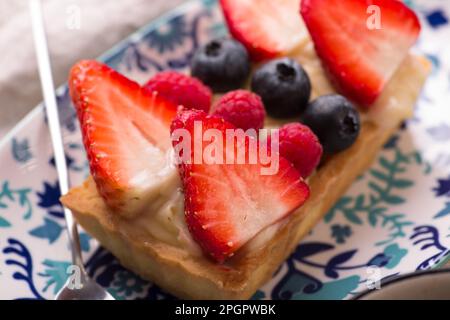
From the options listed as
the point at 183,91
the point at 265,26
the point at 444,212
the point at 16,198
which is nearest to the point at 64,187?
the point at 16,198

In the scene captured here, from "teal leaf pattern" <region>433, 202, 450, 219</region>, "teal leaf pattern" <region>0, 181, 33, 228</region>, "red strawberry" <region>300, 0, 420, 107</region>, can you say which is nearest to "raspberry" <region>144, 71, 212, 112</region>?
"red strawberry" <region>300, 0, 420, 107</region>

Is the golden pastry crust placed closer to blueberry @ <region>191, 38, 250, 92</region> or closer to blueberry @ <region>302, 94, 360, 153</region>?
blueberry @ <region>302, 94, 360, 153</region>

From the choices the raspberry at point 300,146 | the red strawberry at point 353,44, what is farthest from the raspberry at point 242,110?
the red strawberry at point 353,44

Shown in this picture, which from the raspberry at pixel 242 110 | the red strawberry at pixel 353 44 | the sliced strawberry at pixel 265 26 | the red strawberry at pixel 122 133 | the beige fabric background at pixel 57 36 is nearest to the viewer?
the red strawberry at pixel 122 133

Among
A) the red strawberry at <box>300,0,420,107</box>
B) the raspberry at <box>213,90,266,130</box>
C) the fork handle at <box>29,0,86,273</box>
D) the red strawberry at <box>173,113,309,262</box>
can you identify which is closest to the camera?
the red strawberry at <box>173,113,309,262</box>

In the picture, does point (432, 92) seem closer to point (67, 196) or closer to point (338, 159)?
point (338, 159)

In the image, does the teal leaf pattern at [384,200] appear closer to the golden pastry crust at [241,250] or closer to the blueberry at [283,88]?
the golden pastry crust at [241,250]
